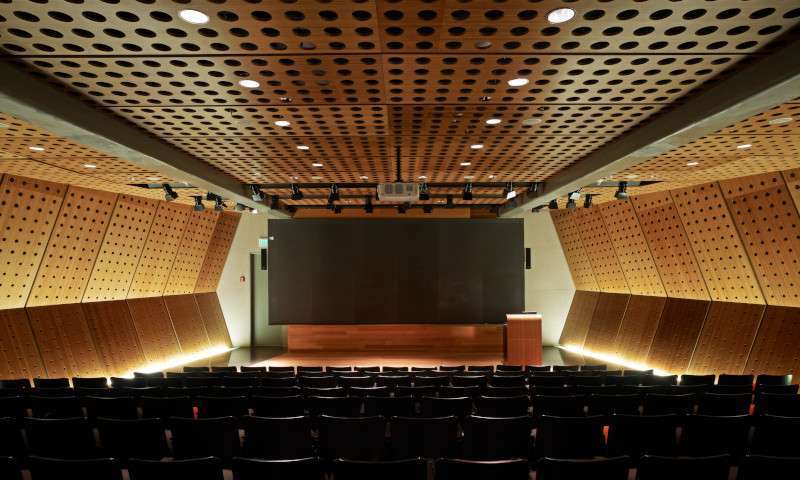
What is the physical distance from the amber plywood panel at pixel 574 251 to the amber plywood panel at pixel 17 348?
15.1m

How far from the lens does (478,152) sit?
8.29m

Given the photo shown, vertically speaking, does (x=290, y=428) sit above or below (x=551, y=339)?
above

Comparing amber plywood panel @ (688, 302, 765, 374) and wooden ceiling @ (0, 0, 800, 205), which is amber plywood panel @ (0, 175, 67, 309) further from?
amber plywood panel @ (688, 302, 765, 374)

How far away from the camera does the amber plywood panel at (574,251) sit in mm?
16266

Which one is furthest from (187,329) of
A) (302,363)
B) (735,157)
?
(735,157)

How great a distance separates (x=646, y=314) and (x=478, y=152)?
8622 millimetres

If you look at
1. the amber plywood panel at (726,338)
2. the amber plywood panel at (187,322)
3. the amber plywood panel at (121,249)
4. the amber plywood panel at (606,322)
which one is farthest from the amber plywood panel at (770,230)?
the amber plywood panel at (187,322)

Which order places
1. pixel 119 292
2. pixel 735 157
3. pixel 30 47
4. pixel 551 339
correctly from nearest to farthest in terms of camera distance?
pixel 30 47
pixel 735 157
pixel 119 292
pixel 551 339

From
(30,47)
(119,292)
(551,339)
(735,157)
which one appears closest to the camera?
(30,47)

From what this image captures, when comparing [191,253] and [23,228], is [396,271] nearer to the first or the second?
[191,253]

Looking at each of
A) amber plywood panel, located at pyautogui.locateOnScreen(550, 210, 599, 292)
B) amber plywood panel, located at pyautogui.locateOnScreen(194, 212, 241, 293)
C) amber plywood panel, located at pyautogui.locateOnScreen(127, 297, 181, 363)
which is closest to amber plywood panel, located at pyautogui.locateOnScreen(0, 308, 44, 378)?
amber plywood panel, located at pyautogui.locateOnScreen(127, 297, 181, 363)

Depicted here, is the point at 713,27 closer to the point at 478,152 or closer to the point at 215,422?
the point at 478,152

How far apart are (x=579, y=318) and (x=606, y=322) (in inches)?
62.1

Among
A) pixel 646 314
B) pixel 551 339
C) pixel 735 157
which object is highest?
pixel 735 157
